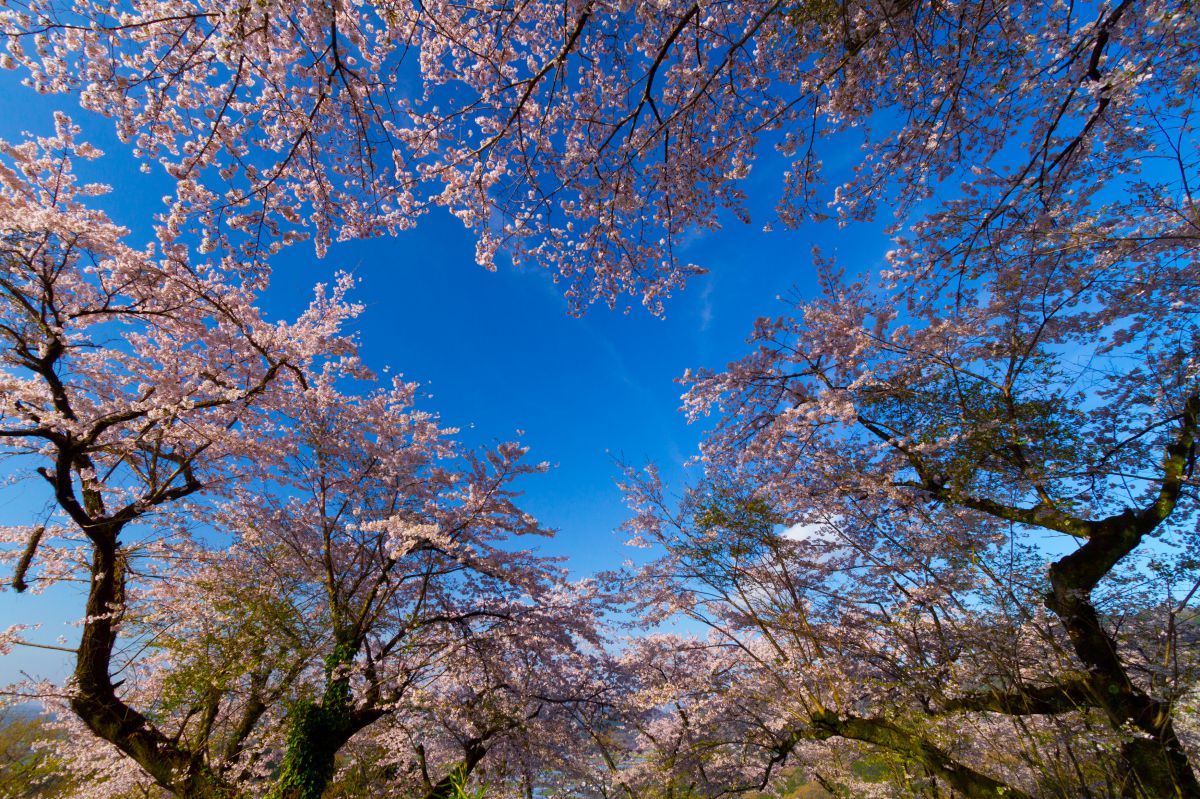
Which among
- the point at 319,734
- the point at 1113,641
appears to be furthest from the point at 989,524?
the point at 319,734

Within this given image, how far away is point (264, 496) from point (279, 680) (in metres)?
3.00

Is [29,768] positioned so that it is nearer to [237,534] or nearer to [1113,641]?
[237,534]

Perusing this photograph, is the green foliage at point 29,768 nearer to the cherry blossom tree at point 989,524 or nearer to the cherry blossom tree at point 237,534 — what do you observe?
the cherry blossom tree at point 237,534

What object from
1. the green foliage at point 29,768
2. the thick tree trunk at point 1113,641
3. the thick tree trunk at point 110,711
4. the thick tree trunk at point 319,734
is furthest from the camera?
the green foliage at point 29,768

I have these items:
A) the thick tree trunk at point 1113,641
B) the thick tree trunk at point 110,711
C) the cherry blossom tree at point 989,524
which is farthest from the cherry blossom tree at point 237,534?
the thick tree trunk at point 1113,641

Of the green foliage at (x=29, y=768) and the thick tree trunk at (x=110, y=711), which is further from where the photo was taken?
the green foliage at (x=29, y=768)

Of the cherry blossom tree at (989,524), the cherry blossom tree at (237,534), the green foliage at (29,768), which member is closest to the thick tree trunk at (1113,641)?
the cherry blossom tree at (989,524)

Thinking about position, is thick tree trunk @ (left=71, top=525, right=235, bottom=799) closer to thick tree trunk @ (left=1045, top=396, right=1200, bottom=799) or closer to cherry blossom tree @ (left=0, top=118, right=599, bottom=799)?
cherry blossom tree @ (left=0, top=118, right=599, bottom=799)

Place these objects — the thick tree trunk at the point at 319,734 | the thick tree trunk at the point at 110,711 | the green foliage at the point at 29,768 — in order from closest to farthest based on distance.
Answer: the thick tree trunk at the point at 110,711, the thick tree trunk at the point at 319,734, the green foliage at the point at 29,768

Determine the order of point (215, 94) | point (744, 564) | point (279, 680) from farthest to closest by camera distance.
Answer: point (279, 680) < point (744, 564) < point (215, 94)

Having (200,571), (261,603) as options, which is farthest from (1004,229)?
(200,571)

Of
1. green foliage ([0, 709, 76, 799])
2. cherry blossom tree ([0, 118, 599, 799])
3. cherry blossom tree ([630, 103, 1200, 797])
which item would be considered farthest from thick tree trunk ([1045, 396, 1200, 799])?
green foliage ([0, 709, 76, 799])

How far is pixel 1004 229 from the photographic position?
434cm

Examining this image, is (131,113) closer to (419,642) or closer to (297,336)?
(297,336)
